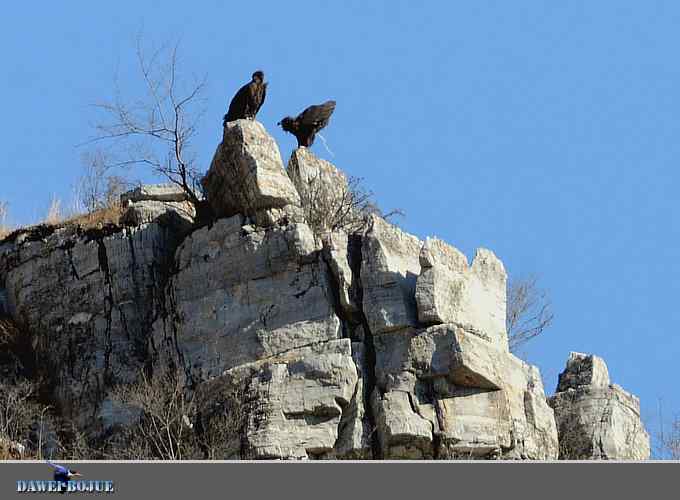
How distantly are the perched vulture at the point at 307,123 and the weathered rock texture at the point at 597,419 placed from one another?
6.59m

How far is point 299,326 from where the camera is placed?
29312 mm

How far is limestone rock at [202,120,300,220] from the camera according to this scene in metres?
30.8

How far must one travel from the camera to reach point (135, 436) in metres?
29.0

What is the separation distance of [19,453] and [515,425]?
747cm

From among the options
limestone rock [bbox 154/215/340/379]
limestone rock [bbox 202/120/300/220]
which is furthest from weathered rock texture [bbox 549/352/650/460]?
limestone rock [bbox 202/120/300/220]

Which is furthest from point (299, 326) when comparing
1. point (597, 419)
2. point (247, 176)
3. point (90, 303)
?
point (597, 419)

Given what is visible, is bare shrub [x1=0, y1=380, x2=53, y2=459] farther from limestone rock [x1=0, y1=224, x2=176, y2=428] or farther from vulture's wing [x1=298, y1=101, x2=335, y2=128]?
vulture's wing [x1=298, y1=101, x2=335, y2=128]

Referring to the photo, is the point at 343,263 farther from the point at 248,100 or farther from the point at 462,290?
the point at 248,100

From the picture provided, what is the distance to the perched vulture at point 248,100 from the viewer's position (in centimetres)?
3294
